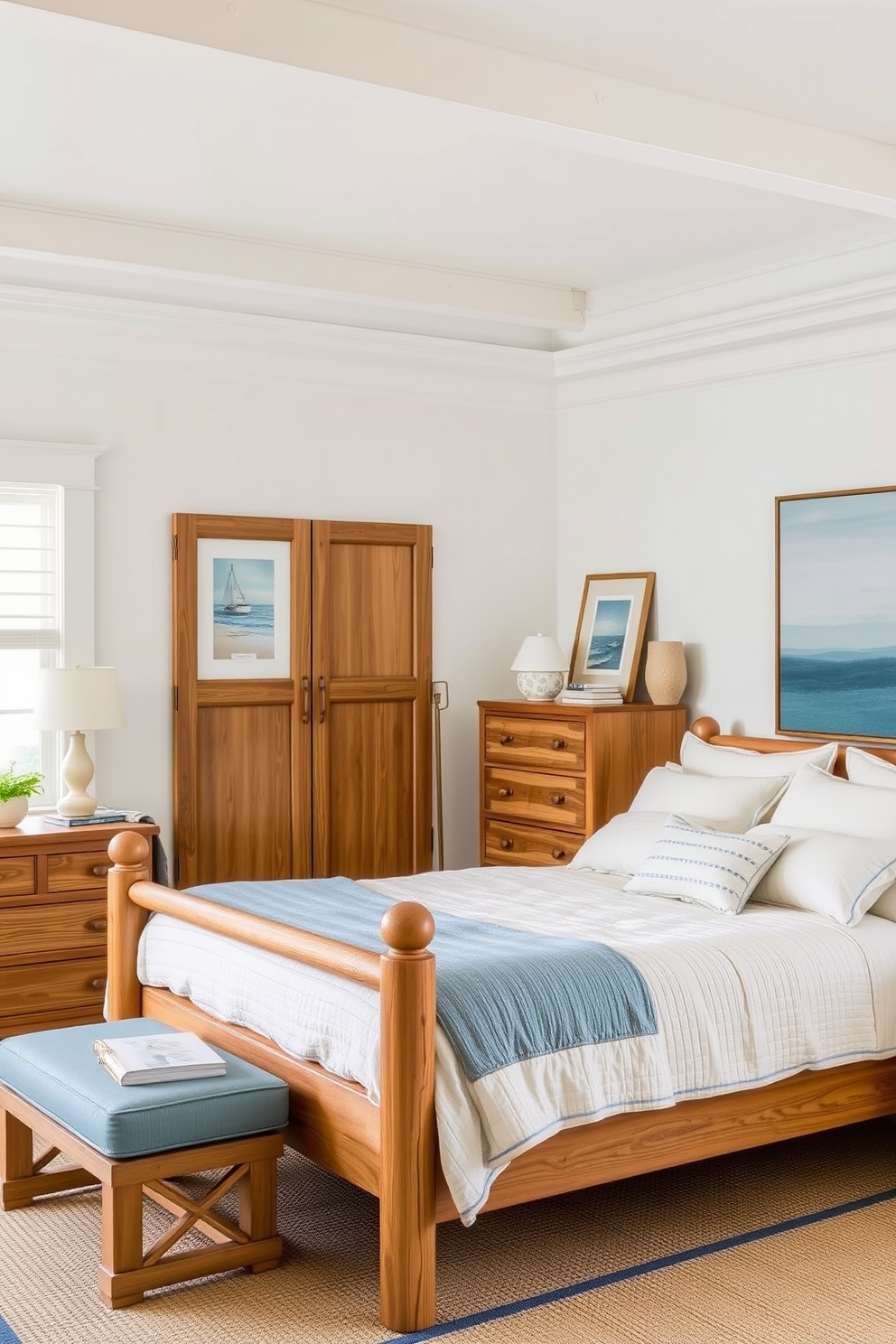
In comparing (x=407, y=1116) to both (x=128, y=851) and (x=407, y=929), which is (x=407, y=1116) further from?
(x=128, y=851)

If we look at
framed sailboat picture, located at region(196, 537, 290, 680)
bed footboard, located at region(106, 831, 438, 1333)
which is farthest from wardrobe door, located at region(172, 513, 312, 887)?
bed footboard, located at region(106, 831, 438, 1333)

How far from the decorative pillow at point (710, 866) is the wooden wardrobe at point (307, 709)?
5.89 feet

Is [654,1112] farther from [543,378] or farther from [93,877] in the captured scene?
[543,378]

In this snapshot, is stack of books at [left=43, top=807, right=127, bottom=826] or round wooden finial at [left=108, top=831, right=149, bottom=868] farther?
stack of books at [left=43, top=807, right=127, bottom=826]

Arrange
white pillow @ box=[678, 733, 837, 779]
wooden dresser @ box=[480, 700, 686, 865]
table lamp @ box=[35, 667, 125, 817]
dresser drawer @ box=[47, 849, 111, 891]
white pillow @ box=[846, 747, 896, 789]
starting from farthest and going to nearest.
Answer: wooden dresser @ box=[480, 700, 686, 865], table lamp @ box=[35, 667, 125, 817], dresser drawer @ box=[47, 849, 111, 891], white pillow @ box=[678, 733, 837, 779], white pillow @ box=[846, 747, 896, 789]

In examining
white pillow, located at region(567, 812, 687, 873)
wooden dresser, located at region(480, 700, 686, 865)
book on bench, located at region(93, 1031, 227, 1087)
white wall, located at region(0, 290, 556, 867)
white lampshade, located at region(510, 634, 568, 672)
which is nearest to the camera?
book on bench, located at region(93, 1031, 227, 1087)

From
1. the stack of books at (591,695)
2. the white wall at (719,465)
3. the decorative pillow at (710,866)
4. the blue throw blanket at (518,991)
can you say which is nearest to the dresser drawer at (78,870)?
the blue throw blanket at (518,991)

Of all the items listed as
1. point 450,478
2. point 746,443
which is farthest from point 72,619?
point 746,443

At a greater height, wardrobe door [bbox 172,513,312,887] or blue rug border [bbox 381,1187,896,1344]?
wardrobe door [bbox 172,513,312,887]

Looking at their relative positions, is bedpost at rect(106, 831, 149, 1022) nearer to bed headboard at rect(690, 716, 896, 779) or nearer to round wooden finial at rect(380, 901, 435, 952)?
round wooden finial at rect(380, 901, 435, 952)

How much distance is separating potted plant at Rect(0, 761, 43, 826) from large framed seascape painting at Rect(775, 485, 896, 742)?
8.97ft

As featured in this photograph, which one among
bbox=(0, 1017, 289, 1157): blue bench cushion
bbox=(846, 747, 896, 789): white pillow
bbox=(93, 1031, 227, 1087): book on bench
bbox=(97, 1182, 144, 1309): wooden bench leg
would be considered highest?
bbox=(846, 747, 896, 789): white pillow

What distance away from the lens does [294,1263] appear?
3207 millimetres

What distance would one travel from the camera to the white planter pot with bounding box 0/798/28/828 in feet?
15.8
